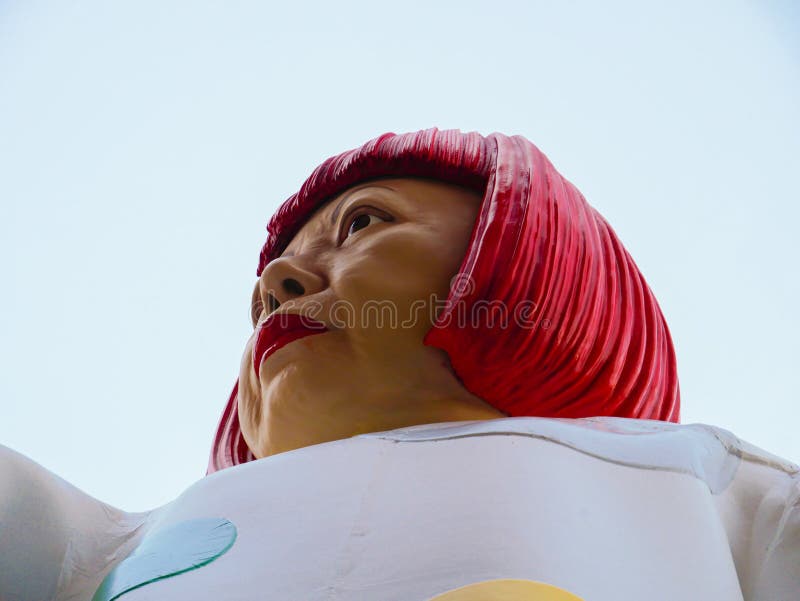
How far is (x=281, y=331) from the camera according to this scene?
196cm

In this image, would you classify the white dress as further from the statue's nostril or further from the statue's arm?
the statue's nostril

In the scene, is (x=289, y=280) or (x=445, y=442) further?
(x=289, y=280)

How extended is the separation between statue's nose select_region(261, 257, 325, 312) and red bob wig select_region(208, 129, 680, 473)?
282 millimetres

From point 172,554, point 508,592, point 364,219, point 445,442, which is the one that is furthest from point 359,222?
point 508,592

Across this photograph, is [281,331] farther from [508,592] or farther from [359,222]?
[508,592]

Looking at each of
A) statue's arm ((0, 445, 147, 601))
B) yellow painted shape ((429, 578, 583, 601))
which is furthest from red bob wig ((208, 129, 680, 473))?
yellow painted shape ((429, 578, 583, 601))

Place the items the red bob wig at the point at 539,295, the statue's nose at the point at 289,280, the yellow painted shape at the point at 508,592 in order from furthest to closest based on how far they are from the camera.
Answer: the statue's nose at the point at 289,280 < the red bob wig at the point at 539,295 < the yellow painted shape at the point at 508,592

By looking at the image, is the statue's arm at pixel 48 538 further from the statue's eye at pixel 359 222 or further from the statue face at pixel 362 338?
the statue's eye at pixel 359 222

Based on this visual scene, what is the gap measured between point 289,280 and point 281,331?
118mm

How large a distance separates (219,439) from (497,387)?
29.4 inches

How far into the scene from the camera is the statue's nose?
6.54 feet

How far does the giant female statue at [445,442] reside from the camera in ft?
4.44

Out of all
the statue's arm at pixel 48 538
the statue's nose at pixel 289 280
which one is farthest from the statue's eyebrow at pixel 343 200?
the statue's arm at pixel 48 538

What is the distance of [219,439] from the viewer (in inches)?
90.5
